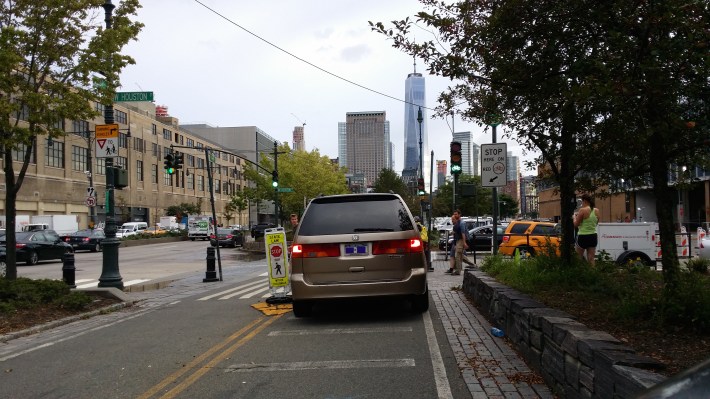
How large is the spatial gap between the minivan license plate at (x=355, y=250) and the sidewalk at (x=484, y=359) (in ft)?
5.10

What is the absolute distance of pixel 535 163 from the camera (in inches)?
373

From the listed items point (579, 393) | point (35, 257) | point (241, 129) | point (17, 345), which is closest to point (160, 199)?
point (241, 129)

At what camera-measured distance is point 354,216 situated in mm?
8102

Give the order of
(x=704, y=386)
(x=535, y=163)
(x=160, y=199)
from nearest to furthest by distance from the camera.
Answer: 1. (x=704, y=386)
2. (x=535, y=163)
3. (x=160, y=199)

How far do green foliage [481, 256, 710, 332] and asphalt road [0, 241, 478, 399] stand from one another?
5.43 ft

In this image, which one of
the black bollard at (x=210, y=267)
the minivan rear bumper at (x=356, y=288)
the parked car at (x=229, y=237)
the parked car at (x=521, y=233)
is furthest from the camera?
the parked car at (x=229, y=237)

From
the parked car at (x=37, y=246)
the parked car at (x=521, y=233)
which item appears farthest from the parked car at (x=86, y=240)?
the parked car at (x=521, y=233)

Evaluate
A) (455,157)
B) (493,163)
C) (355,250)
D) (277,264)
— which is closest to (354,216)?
(355,250)

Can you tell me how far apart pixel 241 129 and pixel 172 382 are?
124m

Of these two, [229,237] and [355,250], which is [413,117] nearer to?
[229,237]

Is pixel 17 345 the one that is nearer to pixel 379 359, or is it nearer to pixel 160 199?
pixel 379 359

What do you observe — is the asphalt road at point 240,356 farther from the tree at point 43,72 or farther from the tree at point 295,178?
the tree at point 295,178

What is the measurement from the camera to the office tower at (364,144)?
174m

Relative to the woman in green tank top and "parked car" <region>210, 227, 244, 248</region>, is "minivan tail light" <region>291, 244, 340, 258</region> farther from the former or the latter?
"parked car" <region>210, 227, 244, 248</region>
